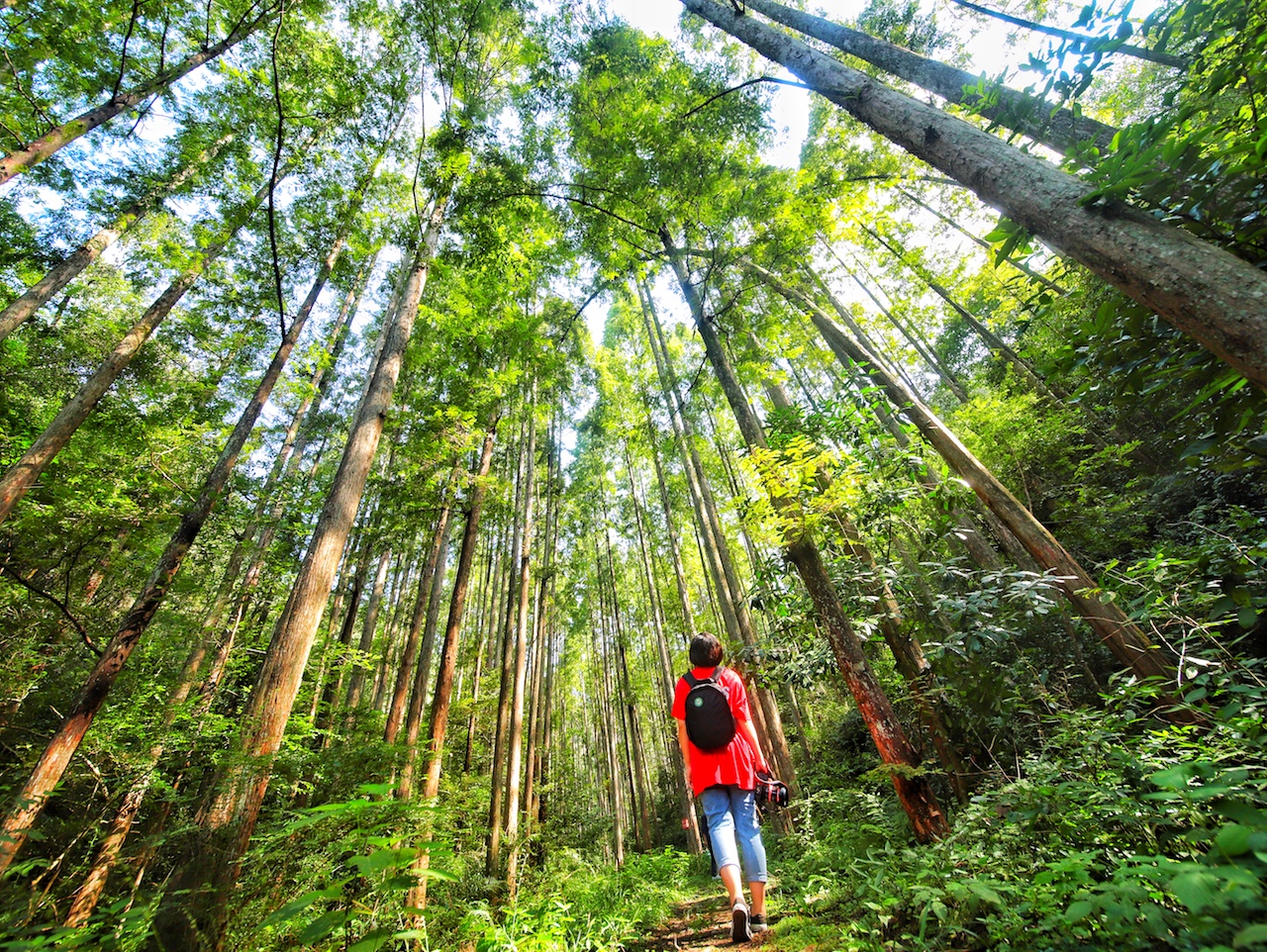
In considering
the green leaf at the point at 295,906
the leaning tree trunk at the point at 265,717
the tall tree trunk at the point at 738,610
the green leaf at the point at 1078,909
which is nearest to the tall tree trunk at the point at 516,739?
the tall tree trunk at the point at 738,610

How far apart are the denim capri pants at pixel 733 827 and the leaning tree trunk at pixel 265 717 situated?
→ 8.17 ft

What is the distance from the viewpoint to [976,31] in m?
7.27

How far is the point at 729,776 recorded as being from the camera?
2822mm

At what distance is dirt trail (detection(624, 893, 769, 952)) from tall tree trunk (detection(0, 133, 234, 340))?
9.59 meters

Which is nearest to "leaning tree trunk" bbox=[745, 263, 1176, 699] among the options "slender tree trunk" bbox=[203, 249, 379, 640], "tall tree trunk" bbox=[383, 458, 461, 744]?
"tall tree trunk" bbox=[383, 458, 461, 744]

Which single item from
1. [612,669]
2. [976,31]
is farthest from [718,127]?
[612,669]

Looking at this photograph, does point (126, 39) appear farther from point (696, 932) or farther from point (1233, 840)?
point (696, 932)

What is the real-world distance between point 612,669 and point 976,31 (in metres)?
20.5

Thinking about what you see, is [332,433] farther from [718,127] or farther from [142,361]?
[718,127]

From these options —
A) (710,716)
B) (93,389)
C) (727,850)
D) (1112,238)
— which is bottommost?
(727,850)

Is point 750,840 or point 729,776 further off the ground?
point 729,776

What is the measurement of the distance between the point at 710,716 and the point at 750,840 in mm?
734

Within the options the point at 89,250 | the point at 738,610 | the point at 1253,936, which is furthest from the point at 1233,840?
the point at 89,250

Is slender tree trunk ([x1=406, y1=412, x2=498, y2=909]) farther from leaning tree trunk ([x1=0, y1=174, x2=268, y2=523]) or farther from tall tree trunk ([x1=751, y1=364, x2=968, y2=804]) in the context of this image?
tall tree trunk ([x1=751, y1=364, x2=968, y2=804])
